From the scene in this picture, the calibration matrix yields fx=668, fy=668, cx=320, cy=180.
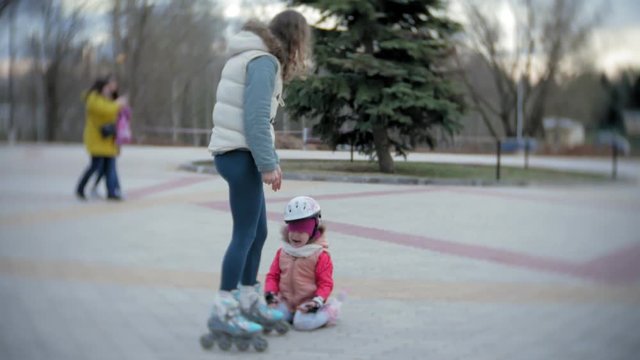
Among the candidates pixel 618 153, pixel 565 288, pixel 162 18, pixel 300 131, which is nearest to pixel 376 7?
pixel 300 131

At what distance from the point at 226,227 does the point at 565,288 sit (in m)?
0.76

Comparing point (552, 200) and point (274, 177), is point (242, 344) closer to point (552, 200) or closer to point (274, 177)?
point (274, 177)

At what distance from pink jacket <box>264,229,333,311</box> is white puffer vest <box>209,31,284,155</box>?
29 centimetres

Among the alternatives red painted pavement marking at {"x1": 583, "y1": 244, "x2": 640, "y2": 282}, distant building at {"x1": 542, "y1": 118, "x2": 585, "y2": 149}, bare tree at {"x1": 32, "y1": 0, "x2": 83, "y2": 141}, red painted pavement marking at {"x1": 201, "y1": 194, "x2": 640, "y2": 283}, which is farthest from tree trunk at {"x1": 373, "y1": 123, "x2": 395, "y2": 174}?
bare tree at {"x1": 32, "y1": 0, "x2": 83, "y2": 141}

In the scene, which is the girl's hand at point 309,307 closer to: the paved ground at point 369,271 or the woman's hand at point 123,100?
the paved ground at point 369,271

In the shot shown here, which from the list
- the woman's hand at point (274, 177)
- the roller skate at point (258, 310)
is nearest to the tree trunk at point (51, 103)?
the woman's hand at point (274, 177)

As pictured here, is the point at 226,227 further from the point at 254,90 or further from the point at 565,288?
the point at 565,288

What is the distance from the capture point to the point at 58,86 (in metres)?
1.13

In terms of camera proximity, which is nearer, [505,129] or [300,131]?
[505,129]

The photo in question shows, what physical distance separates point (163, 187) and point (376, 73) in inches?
36.1

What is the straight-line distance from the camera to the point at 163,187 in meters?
1.99

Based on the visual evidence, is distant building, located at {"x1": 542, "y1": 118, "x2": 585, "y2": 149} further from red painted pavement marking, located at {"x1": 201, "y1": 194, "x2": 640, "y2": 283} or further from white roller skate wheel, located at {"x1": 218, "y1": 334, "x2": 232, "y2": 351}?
white roller skate wheel, located at {"x1": 218, "y1": 334, "x2": 232, "y2": 351}

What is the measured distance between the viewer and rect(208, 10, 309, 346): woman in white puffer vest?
132cm

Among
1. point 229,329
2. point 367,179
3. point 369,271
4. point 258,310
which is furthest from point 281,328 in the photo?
point 367,179
